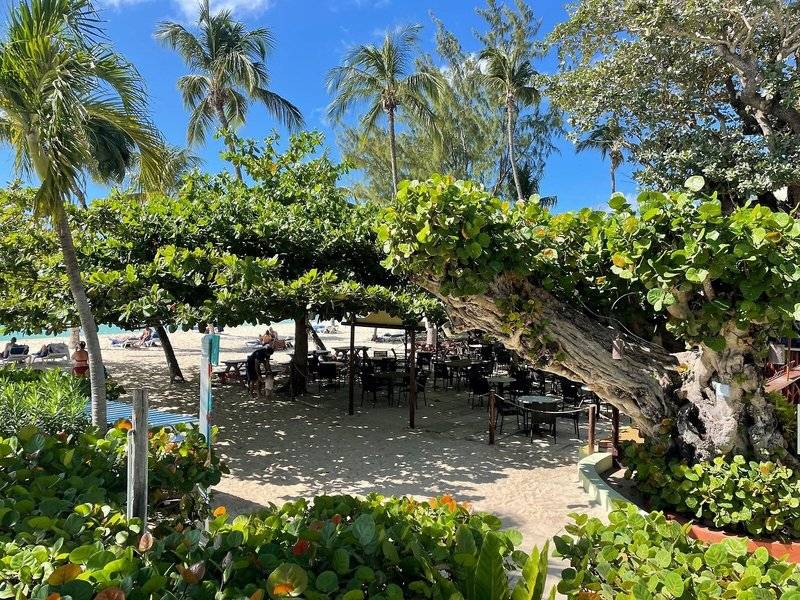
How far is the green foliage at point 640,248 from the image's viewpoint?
456cm

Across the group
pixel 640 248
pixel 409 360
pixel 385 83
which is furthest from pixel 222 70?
pixel 640 248

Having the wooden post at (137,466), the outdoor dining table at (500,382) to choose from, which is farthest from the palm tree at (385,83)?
the wooden post at (137,466)

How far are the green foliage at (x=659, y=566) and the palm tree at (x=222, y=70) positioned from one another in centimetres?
1862

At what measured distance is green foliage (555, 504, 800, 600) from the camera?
7.13 feet

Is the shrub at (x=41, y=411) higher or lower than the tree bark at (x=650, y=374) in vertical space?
lower

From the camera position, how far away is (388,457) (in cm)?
839

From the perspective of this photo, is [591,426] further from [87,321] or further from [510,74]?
[510,74]

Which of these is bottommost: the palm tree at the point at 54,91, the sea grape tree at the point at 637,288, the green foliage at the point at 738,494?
the green foliage at the point at 738,494

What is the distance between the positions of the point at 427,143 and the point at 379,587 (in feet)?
77.5

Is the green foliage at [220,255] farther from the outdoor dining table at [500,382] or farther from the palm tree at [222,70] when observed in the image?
the palm tree at [222,70]

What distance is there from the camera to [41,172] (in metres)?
5.57

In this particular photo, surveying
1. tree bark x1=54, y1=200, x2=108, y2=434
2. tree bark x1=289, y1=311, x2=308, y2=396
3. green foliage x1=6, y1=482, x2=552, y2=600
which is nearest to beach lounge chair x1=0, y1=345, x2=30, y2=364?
tree bark x1=289, y1=311, x2=308, y2=396

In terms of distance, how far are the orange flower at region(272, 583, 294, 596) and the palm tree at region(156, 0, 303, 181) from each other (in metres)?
18.7

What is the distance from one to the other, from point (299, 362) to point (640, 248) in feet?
33.7
